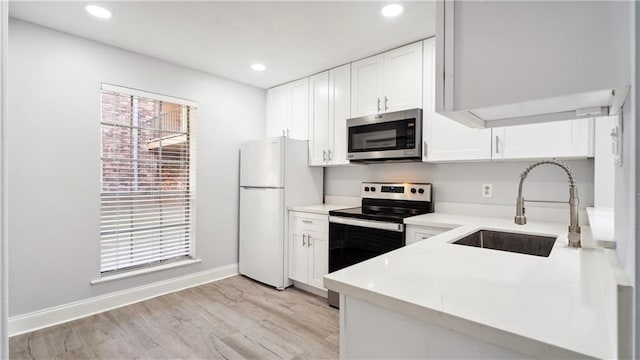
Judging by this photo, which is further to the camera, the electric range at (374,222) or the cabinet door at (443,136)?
the electric range at (374,222)

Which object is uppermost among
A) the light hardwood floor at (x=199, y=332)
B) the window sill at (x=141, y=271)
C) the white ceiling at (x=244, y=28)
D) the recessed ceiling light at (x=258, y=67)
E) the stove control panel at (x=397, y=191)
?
the white ceiling at (x=244, y=28)

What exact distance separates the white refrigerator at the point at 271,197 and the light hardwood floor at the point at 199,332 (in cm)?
43

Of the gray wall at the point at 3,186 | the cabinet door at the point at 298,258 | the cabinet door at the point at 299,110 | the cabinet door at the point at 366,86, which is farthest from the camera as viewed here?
the cabinet door at the point at 299,110

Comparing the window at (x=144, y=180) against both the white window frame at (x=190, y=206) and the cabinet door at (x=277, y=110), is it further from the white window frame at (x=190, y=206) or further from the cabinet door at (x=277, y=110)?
the cabinet door at (x=277, y=110)

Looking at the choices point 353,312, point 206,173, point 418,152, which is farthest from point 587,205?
point 206,173

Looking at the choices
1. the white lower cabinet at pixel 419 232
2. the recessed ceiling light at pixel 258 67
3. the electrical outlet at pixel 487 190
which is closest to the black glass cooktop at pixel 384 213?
the white lower cabinet at pixel 419 232

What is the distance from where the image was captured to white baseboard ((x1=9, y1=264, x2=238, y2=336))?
238cm

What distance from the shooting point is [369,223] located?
8.59ft

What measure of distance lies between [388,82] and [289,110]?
1.38 m

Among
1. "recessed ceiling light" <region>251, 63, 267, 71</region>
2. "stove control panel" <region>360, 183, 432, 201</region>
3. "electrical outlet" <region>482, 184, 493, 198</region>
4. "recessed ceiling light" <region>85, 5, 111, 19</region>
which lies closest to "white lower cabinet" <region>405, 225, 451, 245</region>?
"stove control panel" <region>360, 183, 432, 201</region>

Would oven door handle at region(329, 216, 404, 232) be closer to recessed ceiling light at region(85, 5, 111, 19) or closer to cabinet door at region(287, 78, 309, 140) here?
cabinet door at region(287, 78, 309, 140)

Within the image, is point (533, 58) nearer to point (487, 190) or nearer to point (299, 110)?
point (487, 190)

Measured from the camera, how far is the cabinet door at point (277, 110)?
3.86 metres

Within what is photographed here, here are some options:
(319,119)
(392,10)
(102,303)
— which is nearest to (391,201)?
(319,119)
